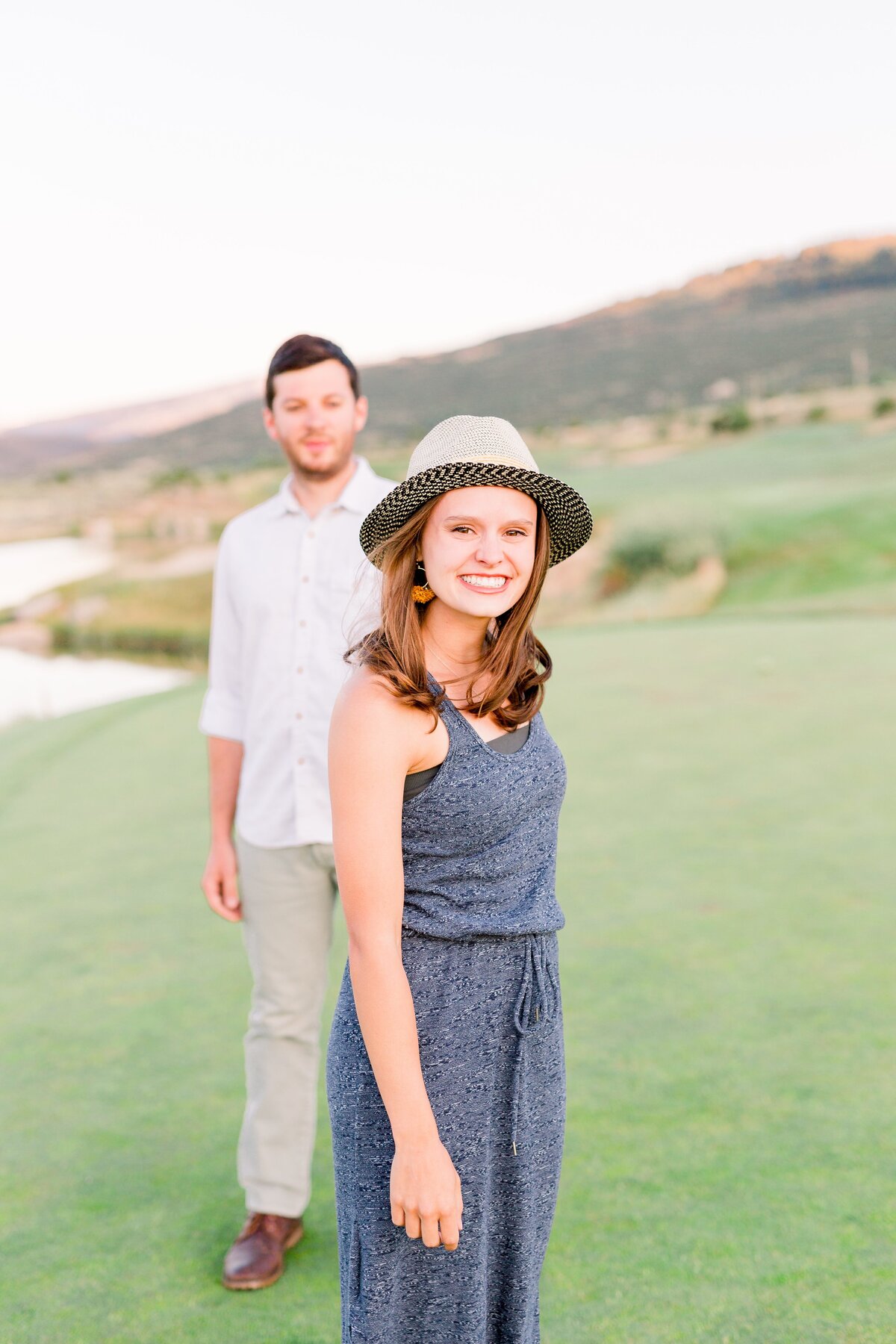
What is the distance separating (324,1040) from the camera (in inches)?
132

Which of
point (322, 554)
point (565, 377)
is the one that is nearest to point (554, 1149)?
point (322, 554)

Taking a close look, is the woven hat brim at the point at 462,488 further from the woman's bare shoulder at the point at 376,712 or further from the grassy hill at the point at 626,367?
the grassy hill at the point at 626,367

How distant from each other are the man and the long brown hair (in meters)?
0.75

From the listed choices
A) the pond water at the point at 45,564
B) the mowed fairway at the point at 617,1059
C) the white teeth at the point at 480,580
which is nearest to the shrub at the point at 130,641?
the pond water at the point at 45,564

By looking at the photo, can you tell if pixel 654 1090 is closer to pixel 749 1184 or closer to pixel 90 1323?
pixel 749 1184

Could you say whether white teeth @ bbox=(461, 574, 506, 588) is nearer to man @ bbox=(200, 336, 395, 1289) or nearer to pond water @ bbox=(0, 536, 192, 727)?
man @ bbox=(200, 336, 395, 1289)

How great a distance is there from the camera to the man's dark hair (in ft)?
7.90

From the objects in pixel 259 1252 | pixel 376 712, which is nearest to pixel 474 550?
pixel 376 712

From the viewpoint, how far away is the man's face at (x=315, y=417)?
2.40 metres

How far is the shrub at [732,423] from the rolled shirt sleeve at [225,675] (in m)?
28.5

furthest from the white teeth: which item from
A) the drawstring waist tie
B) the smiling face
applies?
the drawstring waist tie

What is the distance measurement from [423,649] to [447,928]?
327 millimetres

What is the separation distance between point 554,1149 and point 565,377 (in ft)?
158

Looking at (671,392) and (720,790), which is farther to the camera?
(671,392)
